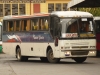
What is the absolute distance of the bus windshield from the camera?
85.5 feet

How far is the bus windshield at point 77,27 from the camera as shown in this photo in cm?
2606

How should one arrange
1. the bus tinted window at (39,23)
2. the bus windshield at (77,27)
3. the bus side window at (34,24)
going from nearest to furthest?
1. the bus windshield at (77,27)
2. the bus tinted window at (39,23)
3. the bus side window at (34,24)

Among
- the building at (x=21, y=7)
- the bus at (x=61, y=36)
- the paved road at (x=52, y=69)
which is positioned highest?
the building at (x=21, y=7)

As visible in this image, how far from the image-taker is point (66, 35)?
26.1 m

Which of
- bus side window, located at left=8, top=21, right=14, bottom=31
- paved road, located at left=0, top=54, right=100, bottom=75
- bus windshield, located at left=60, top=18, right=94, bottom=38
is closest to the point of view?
paved road, located at left=0, top=54, right=100, bottom=75

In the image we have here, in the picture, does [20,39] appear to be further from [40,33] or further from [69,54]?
[69,54]

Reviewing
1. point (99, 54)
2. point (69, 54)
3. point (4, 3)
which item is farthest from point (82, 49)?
point (4, 3)

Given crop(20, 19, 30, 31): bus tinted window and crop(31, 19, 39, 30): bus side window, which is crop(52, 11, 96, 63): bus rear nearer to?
crop(31, 19, 39, 30): bus side window

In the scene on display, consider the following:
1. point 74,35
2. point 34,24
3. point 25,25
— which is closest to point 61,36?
point 74,35

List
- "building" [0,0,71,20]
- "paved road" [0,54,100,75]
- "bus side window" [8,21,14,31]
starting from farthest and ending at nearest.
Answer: "building" [0,0,71,20], "bus side window" [8,21,14,31], "paved road" [0,54,100,75]

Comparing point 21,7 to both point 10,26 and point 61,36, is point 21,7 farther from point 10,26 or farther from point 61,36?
point 61,36

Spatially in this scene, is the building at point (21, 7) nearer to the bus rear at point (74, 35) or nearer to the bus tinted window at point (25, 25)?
the bus tinted window at point (25, 25)

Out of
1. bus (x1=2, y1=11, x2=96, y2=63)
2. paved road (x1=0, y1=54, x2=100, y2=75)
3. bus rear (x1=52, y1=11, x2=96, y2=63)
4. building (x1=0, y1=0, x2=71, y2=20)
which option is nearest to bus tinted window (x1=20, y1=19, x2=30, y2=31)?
bus (x1=2, y1=11, x2=96, y2=63)

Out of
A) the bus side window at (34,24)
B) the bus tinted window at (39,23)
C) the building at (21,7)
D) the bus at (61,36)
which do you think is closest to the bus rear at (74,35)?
the bus at (61,36)
